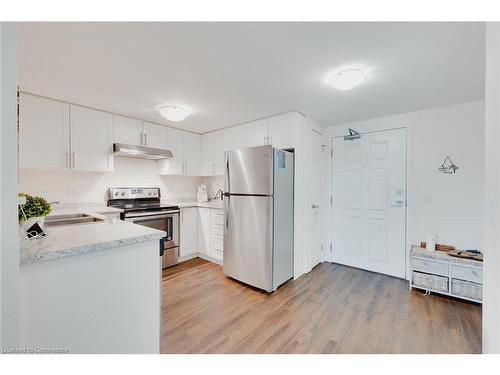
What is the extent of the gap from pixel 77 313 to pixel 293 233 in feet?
7.37

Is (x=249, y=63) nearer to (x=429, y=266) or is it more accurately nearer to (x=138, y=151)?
(x=138, y=151)

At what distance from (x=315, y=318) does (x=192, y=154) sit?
299 centimetres

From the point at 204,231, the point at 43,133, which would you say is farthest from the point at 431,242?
the point at 43,133

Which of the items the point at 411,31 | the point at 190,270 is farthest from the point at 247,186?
the point at 411,31

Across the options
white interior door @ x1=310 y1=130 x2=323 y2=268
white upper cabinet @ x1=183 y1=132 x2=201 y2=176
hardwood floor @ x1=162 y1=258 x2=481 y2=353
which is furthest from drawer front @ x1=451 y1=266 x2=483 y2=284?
white upper cabinet @ x1=183 y1=132 x2=201 y2=176

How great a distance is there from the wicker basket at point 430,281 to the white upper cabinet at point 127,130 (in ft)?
12.7

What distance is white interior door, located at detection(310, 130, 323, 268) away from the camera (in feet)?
10.0

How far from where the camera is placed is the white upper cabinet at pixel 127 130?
281 centimetres

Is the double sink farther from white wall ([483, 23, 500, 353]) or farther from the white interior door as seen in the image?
white wall ([483, 23, 500, 353])

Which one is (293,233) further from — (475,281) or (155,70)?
(155,70)

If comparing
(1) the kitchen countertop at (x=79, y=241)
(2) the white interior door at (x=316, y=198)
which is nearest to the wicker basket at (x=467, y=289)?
(2) the white interior door at (x=316, y=198)

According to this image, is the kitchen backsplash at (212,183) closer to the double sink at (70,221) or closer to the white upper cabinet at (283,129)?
the white upper cabinet at (283,129)

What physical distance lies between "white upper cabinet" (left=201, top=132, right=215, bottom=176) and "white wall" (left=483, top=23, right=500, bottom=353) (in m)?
3.14

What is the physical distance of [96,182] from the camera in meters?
2.91
